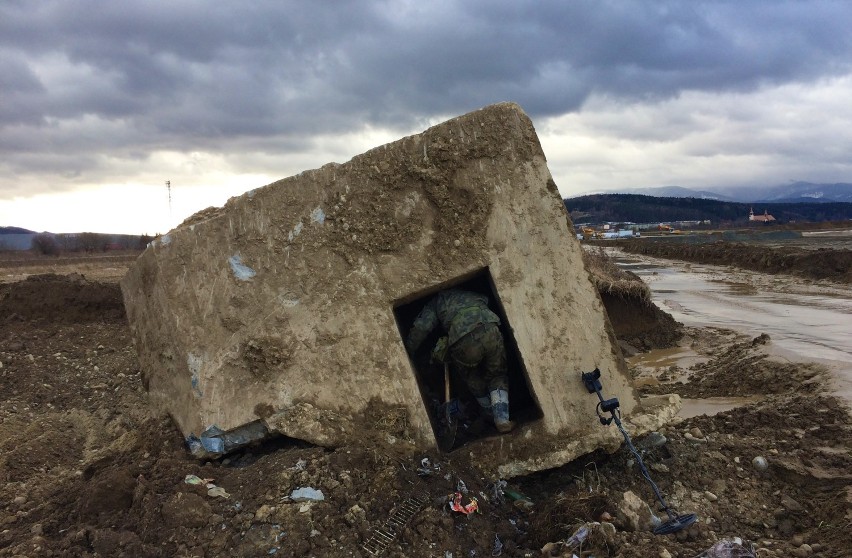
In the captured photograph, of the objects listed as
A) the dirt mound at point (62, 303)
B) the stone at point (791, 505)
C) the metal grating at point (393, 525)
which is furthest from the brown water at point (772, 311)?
the dirt mound at point (62, 303)

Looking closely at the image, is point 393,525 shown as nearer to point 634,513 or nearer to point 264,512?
point 264,512

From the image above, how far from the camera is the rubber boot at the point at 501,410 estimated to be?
3.56 meters

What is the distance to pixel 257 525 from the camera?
2.78 meters

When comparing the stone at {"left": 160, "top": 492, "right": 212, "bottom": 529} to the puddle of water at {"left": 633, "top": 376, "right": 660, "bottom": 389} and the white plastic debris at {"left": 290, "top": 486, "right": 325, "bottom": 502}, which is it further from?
the puddle of water at {"left": 633, "top": 376, "right": 660, "bottom": 389}

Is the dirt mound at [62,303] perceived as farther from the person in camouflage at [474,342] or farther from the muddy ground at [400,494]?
the person in camouflage at [474,342]

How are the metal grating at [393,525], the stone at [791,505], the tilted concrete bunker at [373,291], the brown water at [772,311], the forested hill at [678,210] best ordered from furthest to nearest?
the forested hill at [678,210], the brown water at [772,311], the tilted concrete bunker at [373,291], the stone at [791,505], the metal grating at [393,525]

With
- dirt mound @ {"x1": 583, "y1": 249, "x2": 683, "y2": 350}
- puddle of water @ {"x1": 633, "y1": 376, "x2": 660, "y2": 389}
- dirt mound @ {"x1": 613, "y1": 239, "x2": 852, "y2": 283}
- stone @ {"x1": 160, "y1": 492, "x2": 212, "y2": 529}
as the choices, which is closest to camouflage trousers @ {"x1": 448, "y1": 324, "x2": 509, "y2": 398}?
stone @ {"x1": 160, "y1": 492, "x2": 212, "y2": 529}

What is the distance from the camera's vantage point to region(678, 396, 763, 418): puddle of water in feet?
17.6

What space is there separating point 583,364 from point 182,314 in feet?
7.92

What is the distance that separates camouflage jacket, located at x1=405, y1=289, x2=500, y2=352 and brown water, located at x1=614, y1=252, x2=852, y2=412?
11.7 ft

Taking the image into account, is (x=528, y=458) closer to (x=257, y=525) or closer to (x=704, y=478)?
(x=704, y=478)

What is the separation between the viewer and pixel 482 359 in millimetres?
3670

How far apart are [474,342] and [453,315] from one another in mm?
245

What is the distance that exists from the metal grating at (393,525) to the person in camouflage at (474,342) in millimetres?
802
